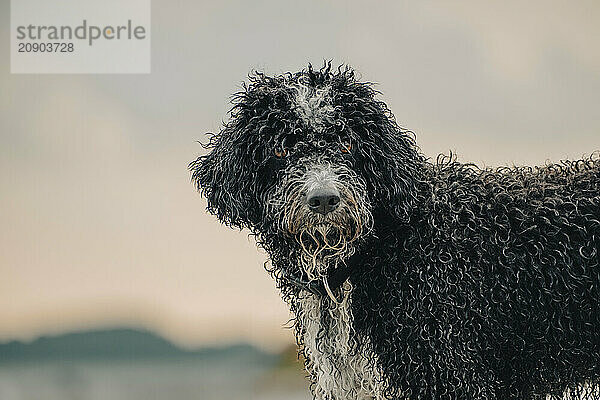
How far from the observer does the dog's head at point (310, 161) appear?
2.41m

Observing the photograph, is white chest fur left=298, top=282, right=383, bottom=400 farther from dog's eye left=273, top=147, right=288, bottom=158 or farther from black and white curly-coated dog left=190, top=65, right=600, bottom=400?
dog's eye left=273, top=147, right=288, bottom=158

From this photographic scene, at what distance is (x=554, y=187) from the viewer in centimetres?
269

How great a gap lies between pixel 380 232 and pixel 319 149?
13.4 inches

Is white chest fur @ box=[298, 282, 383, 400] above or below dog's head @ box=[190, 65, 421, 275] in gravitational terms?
below

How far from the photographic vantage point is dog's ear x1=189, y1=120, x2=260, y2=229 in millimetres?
2568

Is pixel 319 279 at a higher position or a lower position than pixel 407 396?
higher

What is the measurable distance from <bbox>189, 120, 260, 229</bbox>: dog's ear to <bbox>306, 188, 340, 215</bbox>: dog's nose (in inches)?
12.0

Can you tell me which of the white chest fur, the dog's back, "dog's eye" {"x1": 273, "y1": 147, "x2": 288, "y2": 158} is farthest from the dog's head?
the white chest fur

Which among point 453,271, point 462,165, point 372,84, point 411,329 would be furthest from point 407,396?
point 372,84

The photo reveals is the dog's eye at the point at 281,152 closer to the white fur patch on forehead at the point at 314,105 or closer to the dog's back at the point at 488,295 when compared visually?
the white fur patch on forehead at the point at 314,105

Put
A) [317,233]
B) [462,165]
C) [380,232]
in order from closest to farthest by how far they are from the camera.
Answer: [317,233] → [380,232] → [462,165]

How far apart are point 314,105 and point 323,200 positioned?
356 mm

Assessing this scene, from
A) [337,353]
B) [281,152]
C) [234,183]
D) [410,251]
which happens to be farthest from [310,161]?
[337,353]

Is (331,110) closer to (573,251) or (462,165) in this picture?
(462,165)
